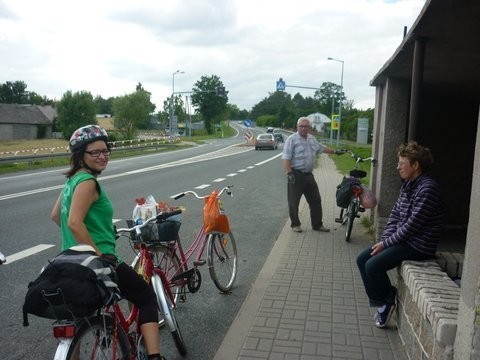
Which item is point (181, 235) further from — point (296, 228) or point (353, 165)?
point (353, 165)

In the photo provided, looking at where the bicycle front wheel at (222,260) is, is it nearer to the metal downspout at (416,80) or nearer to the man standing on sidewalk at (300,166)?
the metal downspout at (416,80)

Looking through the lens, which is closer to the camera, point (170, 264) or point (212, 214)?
point (170, 264)

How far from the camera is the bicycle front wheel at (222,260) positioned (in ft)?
16.6

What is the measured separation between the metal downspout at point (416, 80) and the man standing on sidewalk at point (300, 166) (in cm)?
304

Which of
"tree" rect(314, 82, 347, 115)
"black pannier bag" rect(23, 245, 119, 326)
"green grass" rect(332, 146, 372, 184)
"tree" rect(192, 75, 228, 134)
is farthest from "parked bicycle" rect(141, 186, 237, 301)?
"tree" rect(192, 75, 228, 134)

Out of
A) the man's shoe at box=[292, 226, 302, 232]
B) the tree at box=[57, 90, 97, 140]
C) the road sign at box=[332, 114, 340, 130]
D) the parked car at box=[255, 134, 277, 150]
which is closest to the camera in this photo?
the man's shoe at box=[292, 226, 302, 232]

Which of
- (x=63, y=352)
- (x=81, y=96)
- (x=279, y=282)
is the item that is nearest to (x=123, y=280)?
(x=63, y=352)

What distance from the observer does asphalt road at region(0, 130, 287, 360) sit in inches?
167

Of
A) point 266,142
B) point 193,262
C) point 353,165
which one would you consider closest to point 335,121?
point 266,142

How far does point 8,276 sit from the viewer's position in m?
5.86

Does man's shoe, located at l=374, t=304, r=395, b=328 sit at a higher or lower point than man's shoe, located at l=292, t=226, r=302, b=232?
higher

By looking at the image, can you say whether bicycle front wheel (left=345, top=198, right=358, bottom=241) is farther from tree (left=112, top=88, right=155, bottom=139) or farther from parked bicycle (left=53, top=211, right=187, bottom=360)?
tree (left=112, top=88, right=155, bottom=139)

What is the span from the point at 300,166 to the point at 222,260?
10.9 feet

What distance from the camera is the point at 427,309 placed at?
10.4 feet
